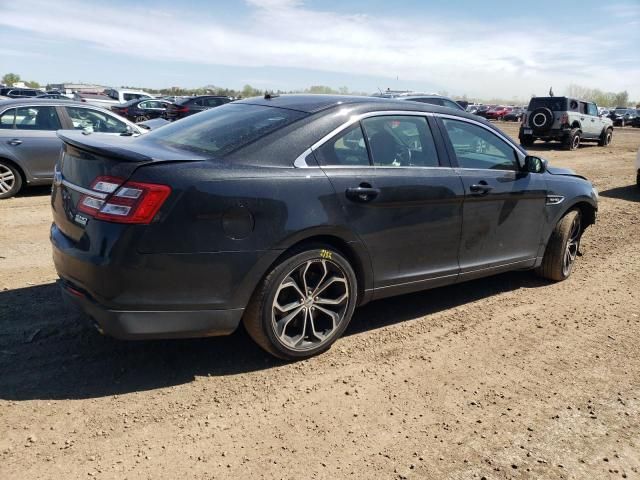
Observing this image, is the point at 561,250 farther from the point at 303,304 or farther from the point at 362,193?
the point at 303,304

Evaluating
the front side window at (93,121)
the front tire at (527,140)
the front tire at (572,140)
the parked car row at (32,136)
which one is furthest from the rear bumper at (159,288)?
the front tire at (572,140)

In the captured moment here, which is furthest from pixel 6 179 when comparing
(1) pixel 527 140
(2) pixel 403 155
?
(1) pixel 527 140

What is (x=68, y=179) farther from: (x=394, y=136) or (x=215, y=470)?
(x=394, y=136)

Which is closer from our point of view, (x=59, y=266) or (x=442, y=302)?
(x=59, y=266)

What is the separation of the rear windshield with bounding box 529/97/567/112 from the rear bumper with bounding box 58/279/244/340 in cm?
1923

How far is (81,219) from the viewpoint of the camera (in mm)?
3066

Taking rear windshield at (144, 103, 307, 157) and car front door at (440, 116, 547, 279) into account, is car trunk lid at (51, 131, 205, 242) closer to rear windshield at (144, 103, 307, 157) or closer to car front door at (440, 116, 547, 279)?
rear windshield at (144, 103, 307, 157)

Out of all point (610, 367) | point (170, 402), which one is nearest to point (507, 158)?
point (610, 367)

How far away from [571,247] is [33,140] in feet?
25.6

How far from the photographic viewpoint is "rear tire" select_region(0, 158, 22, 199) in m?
8.30

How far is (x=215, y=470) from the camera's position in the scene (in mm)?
2543

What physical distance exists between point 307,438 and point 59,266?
1800mm

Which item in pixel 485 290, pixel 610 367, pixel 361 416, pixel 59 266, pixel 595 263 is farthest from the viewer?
pixel 595 263

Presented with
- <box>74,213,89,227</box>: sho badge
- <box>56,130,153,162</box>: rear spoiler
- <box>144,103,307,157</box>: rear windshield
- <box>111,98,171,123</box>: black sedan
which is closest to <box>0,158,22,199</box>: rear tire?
<box>144,103,307,157</box>: rear windshield
